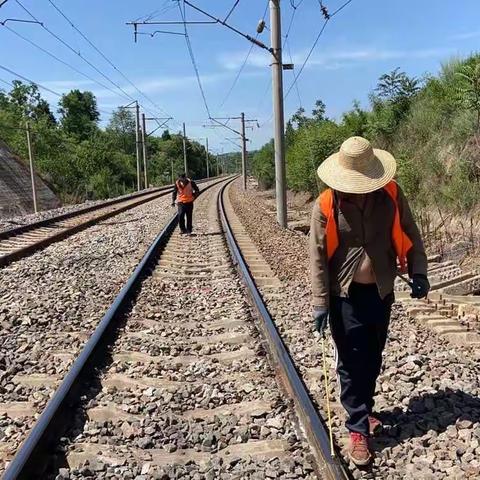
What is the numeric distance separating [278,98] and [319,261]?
13734mm

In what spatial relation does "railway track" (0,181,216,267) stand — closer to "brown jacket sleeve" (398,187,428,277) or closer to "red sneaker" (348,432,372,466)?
"red sneaker" (348,432,372,466)

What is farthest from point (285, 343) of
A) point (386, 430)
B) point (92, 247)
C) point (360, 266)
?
point (92, 247)

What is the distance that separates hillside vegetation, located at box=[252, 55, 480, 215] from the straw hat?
31.3 ft

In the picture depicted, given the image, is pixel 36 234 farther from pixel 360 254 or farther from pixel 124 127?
pixel 124 127

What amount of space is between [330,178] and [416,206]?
38.0 ft

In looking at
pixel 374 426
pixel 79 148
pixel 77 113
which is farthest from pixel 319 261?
pixel 77 113

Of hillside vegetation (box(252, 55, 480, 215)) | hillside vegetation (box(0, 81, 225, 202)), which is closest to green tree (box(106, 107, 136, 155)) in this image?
hillside vegetation (box(0, 81, 225, 202))

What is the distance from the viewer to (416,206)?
14.4m

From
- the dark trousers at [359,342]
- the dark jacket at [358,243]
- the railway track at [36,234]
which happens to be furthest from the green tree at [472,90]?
the dark trousers at [359,342]

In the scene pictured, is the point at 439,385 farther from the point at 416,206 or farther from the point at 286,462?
the point at 416,206

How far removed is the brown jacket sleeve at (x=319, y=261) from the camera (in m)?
3.52

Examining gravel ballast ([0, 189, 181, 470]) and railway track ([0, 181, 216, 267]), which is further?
railway track ([0, 181, 216, 267])

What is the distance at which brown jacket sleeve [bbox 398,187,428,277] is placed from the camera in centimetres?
356

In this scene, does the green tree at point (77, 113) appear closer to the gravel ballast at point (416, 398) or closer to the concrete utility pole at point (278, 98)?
the concrete utility pole at point (278, 98)
